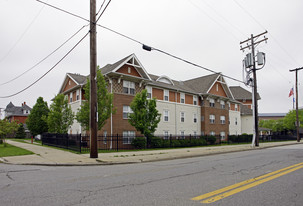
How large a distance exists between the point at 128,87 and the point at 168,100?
722cm

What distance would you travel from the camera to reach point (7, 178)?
792 centimetres

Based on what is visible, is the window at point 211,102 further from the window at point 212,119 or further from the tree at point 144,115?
the tree at point 144,115

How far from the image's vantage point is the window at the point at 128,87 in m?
25.0

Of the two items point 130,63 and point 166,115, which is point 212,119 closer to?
point 166,115

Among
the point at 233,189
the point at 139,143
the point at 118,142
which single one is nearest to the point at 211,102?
the point at 118,142

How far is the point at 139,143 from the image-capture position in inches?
846

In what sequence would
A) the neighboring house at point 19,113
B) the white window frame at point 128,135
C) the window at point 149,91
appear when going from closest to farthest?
the white window frame at point 128,135, the window at point 149,91, the neighboring house at point 19,113

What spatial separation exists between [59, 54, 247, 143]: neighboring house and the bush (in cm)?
307

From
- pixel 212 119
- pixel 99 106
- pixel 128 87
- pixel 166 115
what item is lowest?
pixel 212 119

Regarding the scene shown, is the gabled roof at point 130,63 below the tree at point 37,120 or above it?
above

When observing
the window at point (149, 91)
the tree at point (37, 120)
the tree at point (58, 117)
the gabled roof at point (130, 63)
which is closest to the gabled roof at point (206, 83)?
the window at point (149, 91)

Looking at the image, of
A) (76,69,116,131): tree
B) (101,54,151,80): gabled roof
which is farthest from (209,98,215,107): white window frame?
(76,69,116,131): tree

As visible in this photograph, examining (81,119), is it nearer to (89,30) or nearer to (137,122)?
(137,122)

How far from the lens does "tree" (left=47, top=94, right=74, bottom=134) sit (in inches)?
965
